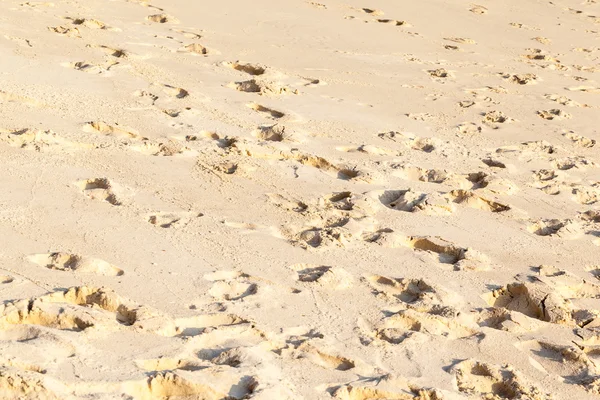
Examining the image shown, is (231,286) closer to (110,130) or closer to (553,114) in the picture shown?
(110,130)

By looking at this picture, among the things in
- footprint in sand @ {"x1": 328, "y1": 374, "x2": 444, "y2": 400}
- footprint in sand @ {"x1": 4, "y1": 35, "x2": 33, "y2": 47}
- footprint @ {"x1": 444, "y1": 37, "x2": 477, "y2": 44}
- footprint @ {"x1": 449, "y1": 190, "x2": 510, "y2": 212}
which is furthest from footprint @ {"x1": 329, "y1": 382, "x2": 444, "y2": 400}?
footprint @ {"x1": 444, "y1": 37, "x2": 477, "y2": 44}

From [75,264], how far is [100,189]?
2.32 ft

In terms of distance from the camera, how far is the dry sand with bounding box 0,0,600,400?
2.65 m

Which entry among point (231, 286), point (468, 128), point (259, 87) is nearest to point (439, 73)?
point (468, 128)

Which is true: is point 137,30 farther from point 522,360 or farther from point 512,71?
point 522,360

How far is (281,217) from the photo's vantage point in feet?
12.3

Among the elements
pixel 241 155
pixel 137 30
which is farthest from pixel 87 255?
pixel 137 30

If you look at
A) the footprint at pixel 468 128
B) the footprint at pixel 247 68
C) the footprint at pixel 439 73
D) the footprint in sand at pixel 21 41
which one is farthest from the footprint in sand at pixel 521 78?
the footprint in sand at pixel 21 41

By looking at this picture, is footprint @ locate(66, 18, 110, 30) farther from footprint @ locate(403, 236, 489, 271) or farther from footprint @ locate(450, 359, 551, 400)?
footprint @ locate(450, 359, 551, 400)

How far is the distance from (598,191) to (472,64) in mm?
2600

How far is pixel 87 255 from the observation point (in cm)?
315

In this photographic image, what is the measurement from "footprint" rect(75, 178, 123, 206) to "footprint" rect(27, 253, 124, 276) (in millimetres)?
540

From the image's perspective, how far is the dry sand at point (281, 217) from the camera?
2.65 metres

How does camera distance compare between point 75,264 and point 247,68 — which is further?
point 247,68
